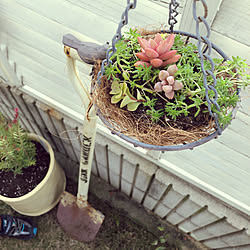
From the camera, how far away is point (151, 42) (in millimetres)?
467

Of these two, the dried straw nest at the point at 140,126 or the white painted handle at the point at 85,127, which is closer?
the dried straw nest at the point at 140,126

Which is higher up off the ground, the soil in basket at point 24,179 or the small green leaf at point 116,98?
the small green leaf at point 116,98

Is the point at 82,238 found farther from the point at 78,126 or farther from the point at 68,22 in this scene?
the point at 68,22

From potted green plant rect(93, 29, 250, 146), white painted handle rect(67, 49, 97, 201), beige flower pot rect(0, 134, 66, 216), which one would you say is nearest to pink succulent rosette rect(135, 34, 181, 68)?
potted green plant rect(93, 29, 250, 146)

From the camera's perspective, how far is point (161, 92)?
52 cm

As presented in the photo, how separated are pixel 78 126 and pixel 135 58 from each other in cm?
85

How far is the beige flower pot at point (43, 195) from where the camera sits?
1235 millimetres

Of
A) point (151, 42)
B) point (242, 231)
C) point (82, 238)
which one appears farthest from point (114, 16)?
point (82, 238)

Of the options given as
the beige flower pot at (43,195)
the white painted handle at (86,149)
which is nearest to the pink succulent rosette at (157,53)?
the white painted handle at (86,149)

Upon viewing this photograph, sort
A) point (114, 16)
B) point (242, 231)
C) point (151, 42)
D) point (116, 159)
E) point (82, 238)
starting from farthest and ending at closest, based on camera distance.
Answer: point (82, 238) < point (116, 159) < point (242, 231) < point (114, 16) < point (151, 42)

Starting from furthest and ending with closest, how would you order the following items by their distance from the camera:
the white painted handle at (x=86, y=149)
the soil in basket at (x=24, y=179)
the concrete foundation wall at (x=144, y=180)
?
1. the soil in basket at (x=24, y=179)
2. the concrete foundation wall at (x=144, y=180)
3. the white painted handle at (x=86, y=149)

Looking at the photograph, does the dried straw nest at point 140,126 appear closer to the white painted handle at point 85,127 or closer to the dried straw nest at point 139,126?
the dried straw nest at point 139,126

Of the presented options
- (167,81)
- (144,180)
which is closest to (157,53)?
(167,81)

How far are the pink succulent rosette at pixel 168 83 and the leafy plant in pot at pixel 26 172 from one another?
0.88 metres
